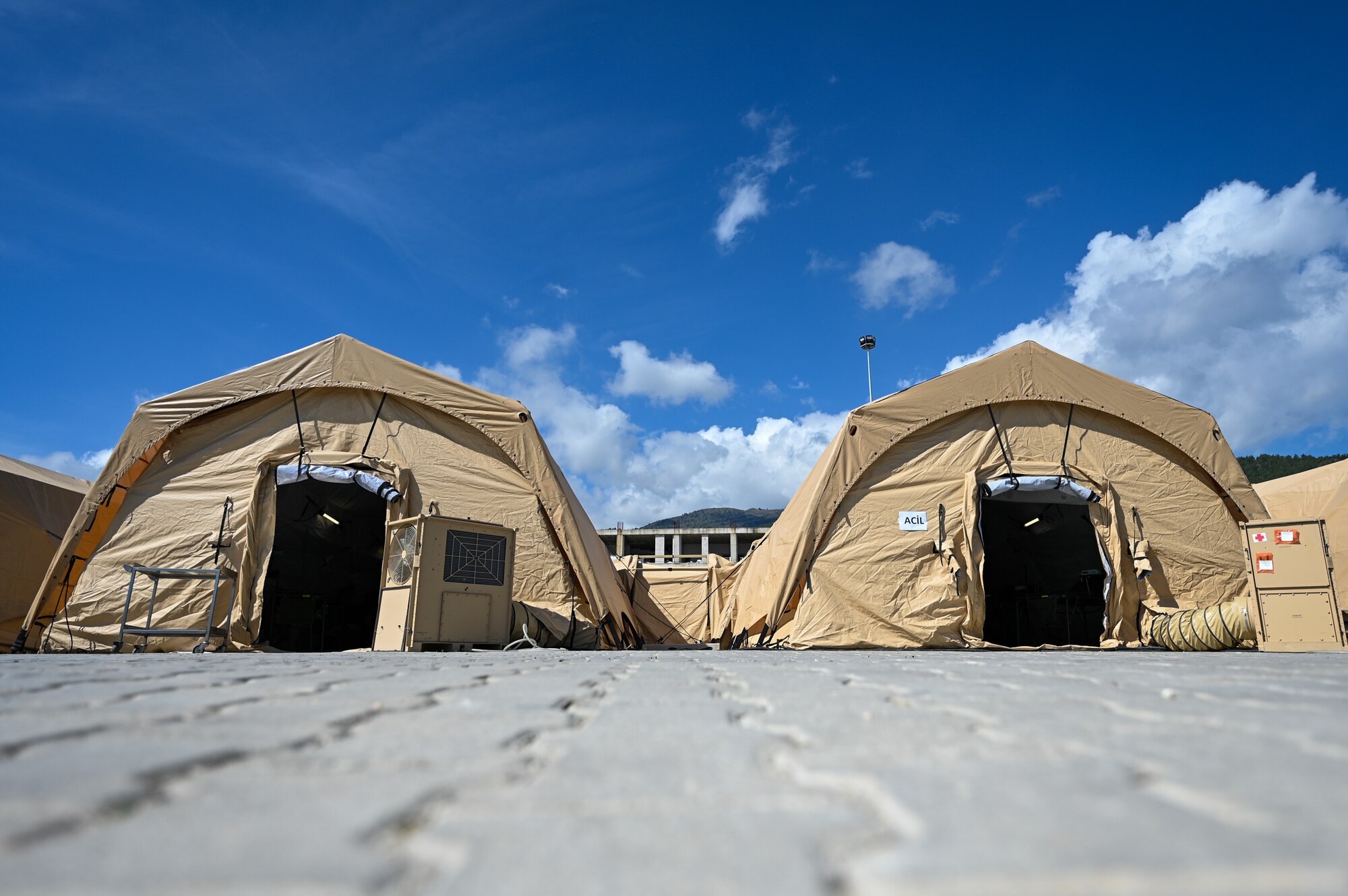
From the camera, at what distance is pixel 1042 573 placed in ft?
45.4

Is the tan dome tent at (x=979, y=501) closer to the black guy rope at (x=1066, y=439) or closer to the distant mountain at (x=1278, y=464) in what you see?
the black guy rope at (x=1066, y=439)

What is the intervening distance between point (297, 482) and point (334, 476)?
26.3 inches

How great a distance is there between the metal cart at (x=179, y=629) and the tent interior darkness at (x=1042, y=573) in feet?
37.2

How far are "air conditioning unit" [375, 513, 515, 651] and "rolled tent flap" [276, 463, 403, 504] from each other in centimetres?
140

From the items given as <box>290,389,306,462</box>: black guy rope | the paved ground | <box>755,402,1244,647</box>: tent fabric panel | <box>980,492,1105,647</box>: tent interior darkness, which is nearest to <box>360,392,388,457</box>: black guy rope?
<box>290,389,306,462</box>: black guy rope

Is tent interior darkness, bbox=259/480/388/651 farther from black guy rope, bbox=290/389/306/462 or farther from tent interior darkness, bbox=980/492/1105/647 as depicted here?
tent interior darkness, bbox=980/492/1105/647

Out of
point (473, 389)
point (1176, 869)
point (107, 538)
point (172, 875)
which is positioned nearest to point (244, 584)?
point (107, 538)

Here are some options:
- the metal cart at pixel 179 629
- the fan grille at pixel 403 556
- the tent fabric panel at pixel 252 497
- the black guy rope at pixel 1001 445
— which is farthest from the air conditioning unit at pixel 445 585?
the black guy rope at pixel 1001 445

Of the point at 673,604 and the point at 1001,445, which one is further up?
the point at 1001,445

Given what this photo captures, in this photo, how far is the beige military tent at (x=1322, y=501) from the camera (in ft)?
41.0

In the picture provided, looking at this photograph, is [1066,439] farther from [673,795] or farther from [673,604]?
[673,795]

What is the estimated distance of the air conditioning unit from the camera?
7.36 m

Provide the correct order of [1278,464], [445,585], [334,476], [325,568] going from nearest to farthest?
[445,585] → [334,476] → [325,568] → [1278,464]

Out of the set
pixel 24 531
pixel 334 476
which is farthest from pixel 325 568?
pixel 334 476
